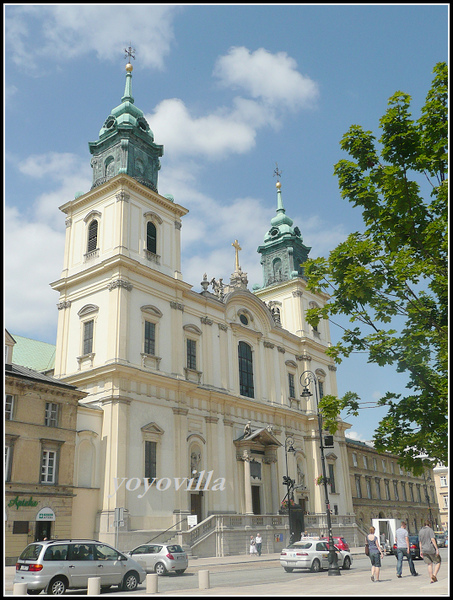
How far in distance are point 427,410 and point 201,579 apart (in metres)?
7.75

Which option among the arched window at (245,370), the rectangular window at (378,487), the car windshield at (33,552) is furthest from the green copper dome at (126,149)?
the rectangular window at (378,487)

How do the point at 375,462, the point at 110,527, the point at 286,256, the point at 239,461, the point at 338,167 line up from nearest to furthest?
the point at 338,167 < the point at 110,527 < the point at 239,461 < the point at 286,256 < the point at 375,462

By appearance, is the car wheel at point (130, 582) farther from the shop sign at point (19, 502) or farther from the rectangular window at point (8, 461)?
the rectangular window at point (8, 461)

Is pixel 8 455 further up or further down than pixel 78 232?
further down

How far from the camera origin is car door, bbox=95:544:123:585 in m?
17.0

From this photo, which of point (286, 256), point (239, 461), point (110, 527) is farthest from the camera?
point (286, 256)

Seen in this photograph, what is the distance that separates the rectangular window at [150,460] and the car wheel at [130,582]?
46.6 ft

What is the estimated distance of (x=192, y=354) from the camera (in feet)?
127

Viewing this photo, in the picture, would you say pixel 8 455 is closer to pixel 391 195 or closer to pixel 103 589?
Answer: pixel 103 589

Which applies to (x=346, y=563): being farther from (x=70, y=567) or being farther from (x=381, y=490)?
(x=381, y=490)

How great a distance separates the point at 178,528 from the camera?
105ft

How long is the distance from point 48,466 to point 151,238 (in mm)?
16728

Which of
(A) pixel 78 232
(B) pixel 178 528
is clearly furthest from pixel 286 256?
(B) pixel 178 528

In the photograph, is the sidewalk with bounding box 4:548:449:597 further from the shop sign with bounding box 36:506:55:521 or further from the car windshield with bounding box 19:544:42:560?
the shop sign with bounding box 36:506:55:521
